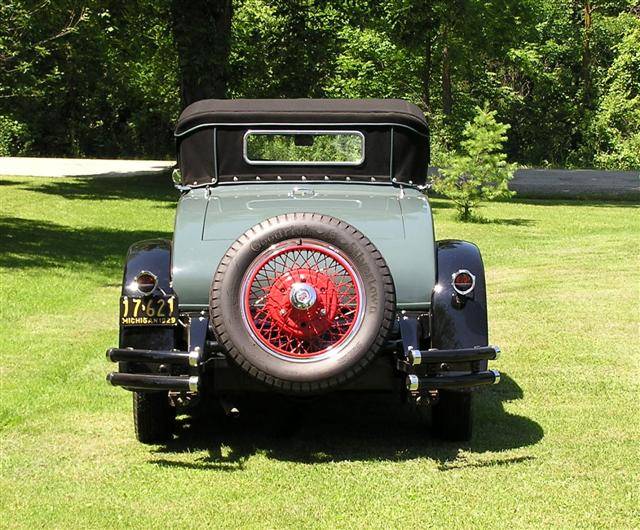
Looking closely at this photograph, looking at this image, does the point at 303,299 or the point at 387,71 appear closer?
the point at 303,299

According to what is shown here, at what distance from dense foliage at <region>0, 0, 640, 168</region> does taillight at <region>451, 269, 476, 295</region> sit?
19008 mm

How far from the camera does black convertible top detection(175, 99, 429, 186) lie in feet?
23.5

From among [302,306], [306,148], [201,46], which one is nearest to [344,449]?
[302,306]

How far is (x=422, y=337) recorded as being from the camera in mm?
5930

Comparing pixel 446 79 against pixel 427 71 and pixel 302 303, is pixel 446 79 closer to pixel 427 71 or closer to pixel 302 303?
pixel 427 71

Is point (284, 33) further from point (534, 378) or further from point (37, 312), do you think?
point (534, 378)

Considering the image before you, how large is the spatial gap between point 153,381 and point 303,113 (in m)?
2.35

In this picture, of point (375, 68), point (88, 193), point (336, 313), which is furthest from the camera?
point (375, 68)

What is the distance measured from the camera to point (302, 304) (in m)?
5.46

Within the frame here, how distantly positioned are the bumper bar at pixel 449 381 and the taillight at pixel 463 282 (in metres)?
0.48

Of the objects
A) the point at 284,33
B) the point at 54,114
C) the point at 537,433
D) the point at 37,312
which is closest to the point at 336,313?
the point at 537,433

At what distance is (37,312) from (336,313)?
595 cm

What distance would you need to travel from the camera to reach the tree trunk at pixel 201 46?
23969mm

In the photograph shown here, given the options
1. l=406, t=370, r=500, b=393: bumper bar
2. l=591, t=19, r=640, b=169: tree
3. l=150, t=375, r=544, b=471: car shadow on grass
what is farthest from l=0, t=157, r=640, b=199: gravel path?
l=406, t=370, r=500, b=393: bumper bar
